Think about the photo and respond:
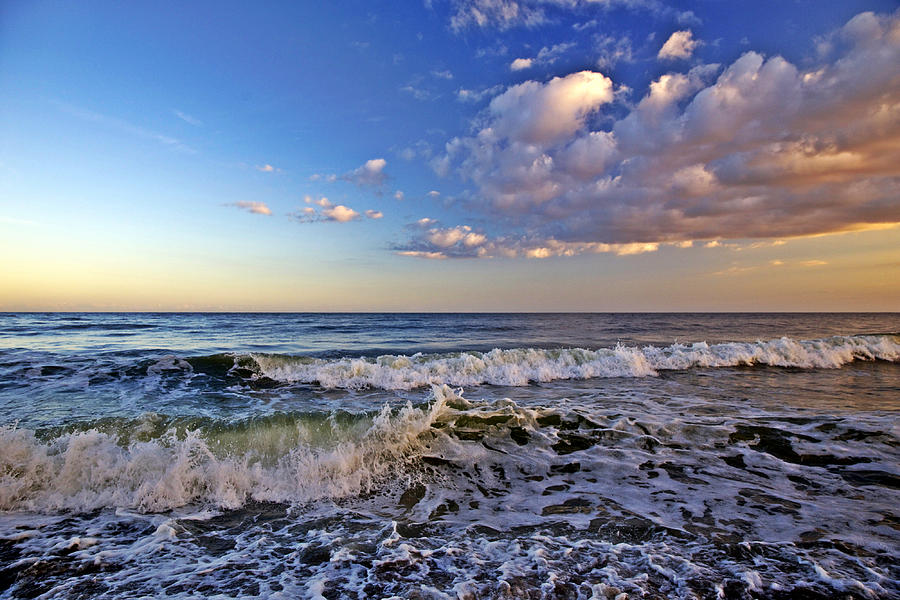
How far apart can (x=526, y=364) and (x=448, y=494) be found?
922 centimetres

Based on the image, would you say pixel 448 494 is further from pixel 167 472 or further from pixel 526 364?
pixel 526 364

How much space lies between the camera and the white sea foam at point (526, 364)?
12992mm

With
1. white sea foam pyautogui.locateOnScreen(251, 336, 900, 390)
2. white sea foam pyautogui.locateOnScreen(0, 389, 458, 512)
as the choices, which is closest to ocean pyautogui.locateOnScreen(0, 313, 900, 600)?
white sea foam pyautogui.locateOnScreen(0, 389, 458, 512)

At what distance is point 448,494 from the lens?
5.65 m

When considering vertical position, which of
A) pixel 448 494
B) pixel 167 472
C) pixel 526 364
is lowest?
pixel 448 494

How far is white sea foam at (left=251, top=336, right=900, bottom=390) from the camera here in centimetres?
1299

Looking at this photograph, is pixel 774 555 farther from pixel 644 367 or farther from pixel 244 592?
pixel 644 367

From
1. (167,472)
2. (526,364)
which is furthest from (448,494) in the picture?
(526,364)

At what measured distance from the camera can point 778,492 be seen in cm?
534

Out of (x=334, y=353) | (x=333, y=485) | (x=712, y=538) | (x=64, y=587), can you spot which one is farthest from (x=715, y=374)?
(x=64, y=587)

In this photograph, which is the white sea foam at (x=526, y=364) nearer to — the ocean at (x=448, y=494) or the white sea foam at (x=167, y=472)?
the ocean at (x=448, y=494)

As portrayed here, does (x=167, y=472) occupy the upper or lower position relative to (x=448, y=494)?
upper

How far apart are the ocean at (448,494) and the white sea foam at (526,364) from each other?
1.50m

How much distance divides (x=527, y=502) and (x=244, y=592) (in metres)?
3.38
